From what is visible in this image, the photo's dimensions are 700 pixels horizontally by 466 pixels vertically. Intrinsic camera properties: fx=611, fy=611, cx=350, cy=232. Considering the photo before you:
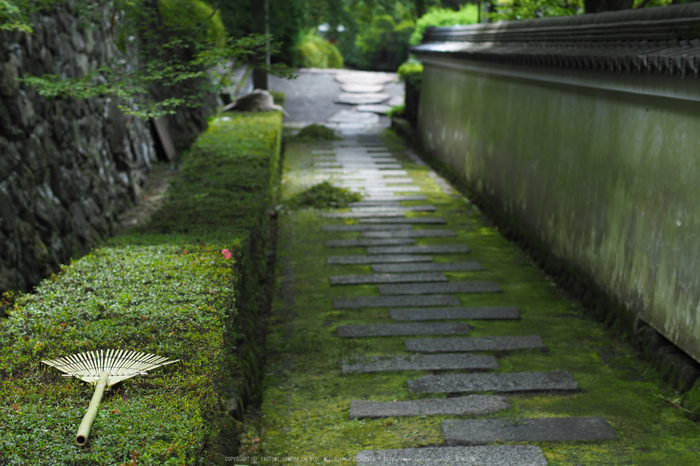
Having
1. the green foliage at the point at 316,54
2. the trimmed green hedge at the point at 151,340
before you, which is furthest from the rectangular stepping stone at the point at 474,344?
the green foliage at the point at 316,54

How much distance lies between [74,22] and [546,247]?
7.22m

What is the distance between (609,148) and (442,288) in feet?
7.72

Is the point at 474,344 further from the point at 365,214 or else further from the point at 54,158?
the point at 54,158

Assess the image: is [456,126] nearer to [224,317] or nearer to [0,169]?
[0,169]

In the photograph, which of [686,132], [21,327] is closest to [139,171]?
[21,327]

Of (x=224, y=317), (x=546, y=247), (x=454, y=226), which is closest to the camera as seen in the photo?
(x=224, y=317)

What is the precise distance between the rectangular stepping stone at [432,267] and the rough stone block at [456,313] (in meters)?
1.14

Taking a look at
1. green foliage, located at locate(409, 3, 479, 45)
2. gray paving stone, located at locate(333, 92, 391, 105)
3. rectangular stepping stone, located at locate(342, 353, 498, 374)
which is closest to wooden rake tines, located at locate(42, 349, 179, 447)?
rectangular stepping stone, located at locate(342, 353, 498, 374)

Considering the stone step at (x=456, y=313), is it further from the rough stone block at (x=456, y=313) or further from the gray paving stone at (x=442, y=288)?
the gray paving stone at (x=442, y=288)

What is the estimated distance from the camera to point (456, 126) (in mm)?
12117

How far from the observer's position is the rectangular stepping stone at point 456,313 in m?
6.37

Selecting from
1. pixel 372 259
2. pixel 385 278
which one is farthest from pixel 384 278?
pixel 372 259

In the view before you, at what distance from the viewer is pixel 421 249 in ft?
27.7

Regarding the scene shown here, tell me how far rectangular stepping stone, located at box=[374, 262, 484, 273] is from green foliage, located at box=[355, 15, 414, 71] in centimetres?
2710
